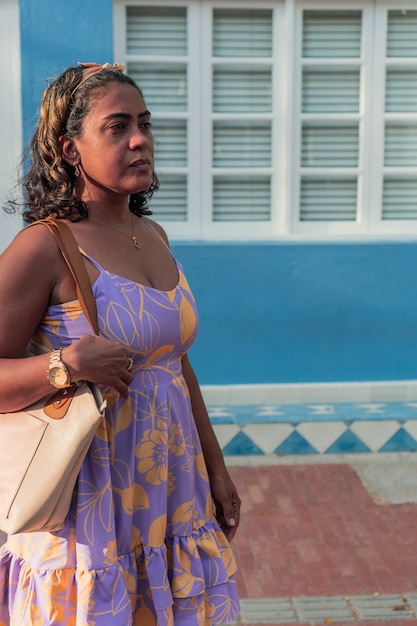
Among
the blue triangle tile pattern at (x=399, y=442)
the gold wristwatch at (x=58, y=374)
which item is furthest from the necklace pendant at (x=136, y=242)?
the blue triangle tile pattern at (x=399, y=442)

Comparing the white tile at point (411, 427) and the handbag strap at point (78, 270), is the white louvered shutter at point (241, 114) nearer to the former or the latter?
the white tile at point (411, 427)

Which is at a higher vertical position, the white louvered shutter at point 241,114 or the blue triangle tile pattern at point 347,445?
the white louvered shutter at point 241,114

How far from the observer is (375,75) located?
225 inches

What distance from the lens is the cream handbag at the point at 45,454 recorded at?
177cm

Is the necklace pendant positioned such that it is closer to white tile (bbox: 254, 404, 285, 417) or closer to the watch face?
the watch face

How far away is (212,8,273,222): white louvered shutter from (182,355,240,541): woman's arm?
141 inches

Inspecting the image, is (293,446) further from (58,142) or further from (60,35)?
(58,142)

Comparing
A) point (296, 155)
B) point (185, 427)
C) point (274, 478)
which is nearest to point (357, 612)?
point (274, 478)

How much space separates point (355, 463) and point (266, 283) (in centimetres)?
123

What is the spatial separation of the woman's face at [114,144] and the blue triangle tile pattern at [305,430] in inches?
137

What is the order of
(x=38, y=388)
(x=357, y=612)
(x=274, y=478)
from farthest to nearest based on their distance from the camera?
(x=274, y=478) < (x=357, y=612) < (x=38, y=388)

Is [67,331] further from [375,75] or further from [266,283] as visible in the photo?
[375,75]

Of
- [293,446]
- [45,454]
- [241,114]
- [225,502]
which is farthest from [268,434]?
[45,454]

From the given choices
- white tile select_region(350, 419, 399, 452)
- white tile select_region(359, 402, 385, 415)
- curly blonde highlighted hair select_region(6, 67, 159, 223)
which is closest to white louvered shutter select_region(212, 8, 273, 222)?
white tile select_region(359, 402, 385, 415)
